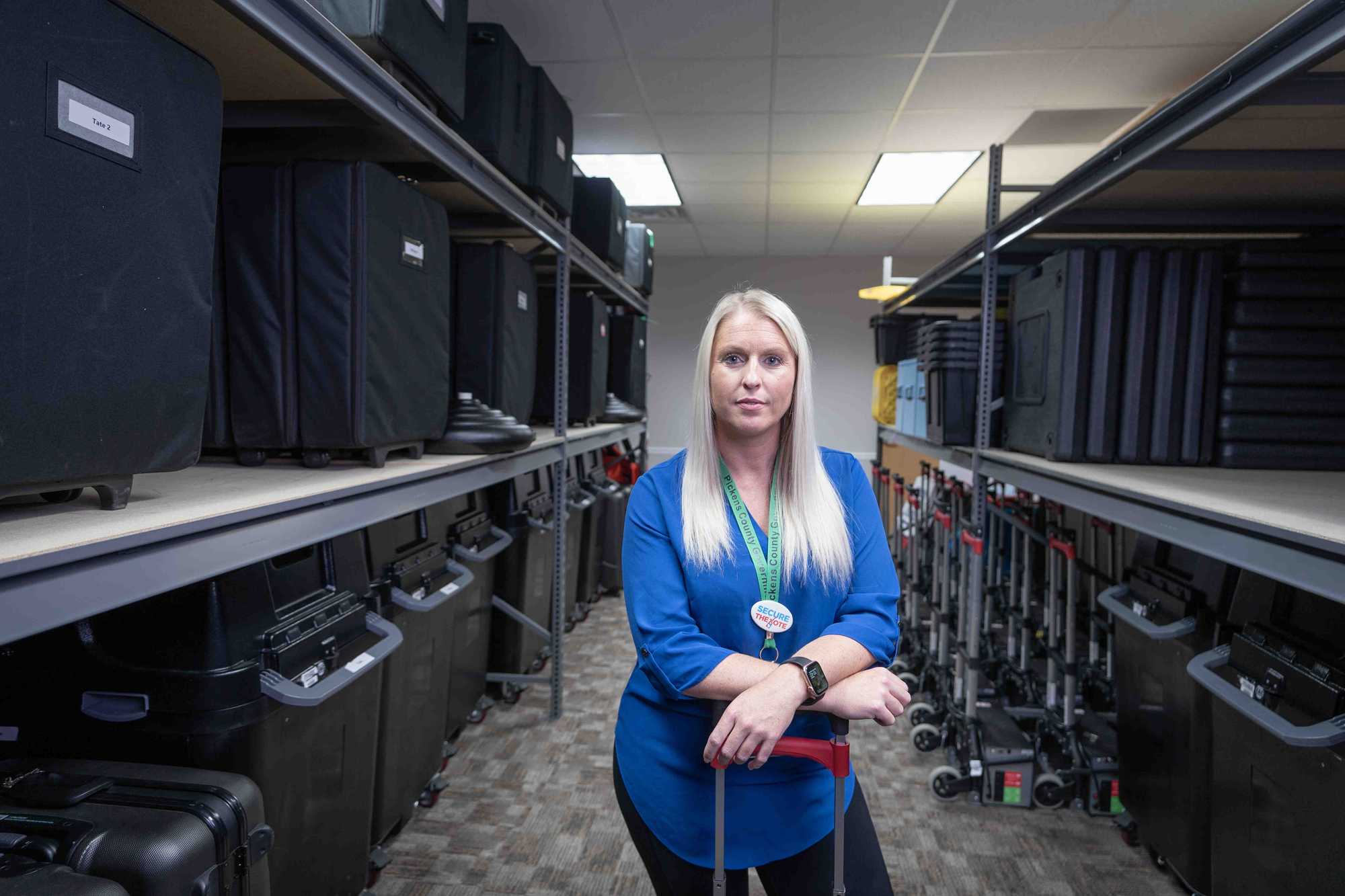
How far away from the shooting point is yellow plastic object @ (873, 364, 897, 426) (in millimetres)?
4207

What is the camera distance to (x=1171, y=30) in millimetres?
3057

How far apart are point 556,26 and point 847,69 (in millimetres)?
1357

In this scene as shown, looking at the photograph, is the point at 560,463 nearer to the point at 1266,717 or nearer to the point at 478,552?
the point at 478,552

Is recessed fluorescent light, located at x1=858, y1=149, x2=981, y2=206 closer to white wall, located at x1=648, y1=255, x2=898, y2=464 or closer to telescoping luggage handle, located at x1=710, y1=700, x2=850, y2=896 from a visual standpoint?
white wall, located at x1=648, y1=255, x2=898, y2=464

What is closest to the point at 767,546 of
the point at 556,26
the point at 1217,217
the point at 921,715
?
the point at 1217,217

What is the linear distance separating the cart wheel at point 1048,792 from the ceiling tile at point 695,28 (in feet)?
9.81

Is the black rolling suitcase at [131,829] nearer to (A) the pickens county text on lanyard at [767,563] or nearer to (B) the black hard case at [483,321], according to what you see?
(A) the pickens county text on lanyard at [767,563]

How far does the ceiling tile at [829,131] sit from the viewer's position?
4012mm

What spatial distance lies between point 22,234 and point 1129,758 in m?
2.46

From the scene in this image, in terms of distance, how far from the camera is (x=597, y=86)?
368 centimetres

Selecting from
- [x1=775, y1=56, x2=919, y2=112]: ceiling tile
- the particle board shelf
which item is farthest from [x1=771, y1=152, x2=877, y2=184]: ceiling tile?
the particle board shelf

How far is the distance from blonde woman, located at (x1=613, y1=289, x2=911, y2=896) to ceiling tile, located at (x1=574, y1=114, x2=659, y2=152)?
3.21 m

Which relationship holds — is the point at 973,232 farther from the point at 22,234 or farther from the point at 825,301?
the point at 22,234

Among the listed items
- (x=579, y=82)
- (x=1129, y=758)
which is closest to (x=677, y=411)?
(x=579, y=82)
